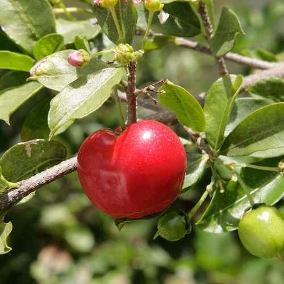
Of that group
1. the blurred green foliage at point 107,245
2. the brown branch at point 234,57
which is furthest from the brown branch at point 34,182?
the blurred green foliage at point 107,245

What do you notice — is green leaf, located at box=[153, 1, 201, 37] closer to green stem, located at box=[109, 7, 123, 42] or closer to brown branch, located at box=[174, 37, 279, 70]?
brown branch, located at box=[174, 37, 279, 70]

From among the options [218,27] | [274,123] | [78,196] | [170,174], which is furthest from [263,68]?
[78,196]

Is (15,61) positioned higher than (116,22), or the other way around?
(116,22)

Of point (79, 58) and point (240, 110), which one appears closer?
point (79, 58)

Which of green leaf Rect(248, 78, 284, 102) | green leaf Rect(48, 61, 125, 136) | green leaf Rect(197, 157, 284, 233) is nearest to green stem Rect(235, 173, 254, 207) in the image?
green leaf Rect(197, 157, 284, 233)

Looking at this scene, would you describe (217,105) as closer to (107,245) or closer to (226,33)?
(226,33)

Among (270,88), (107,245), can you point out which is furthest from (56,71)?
(107,245)

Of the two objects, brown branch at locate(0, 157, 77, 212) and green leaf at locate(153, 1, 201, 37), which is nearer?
brown branch at locate(0, 157, 77, 212)
